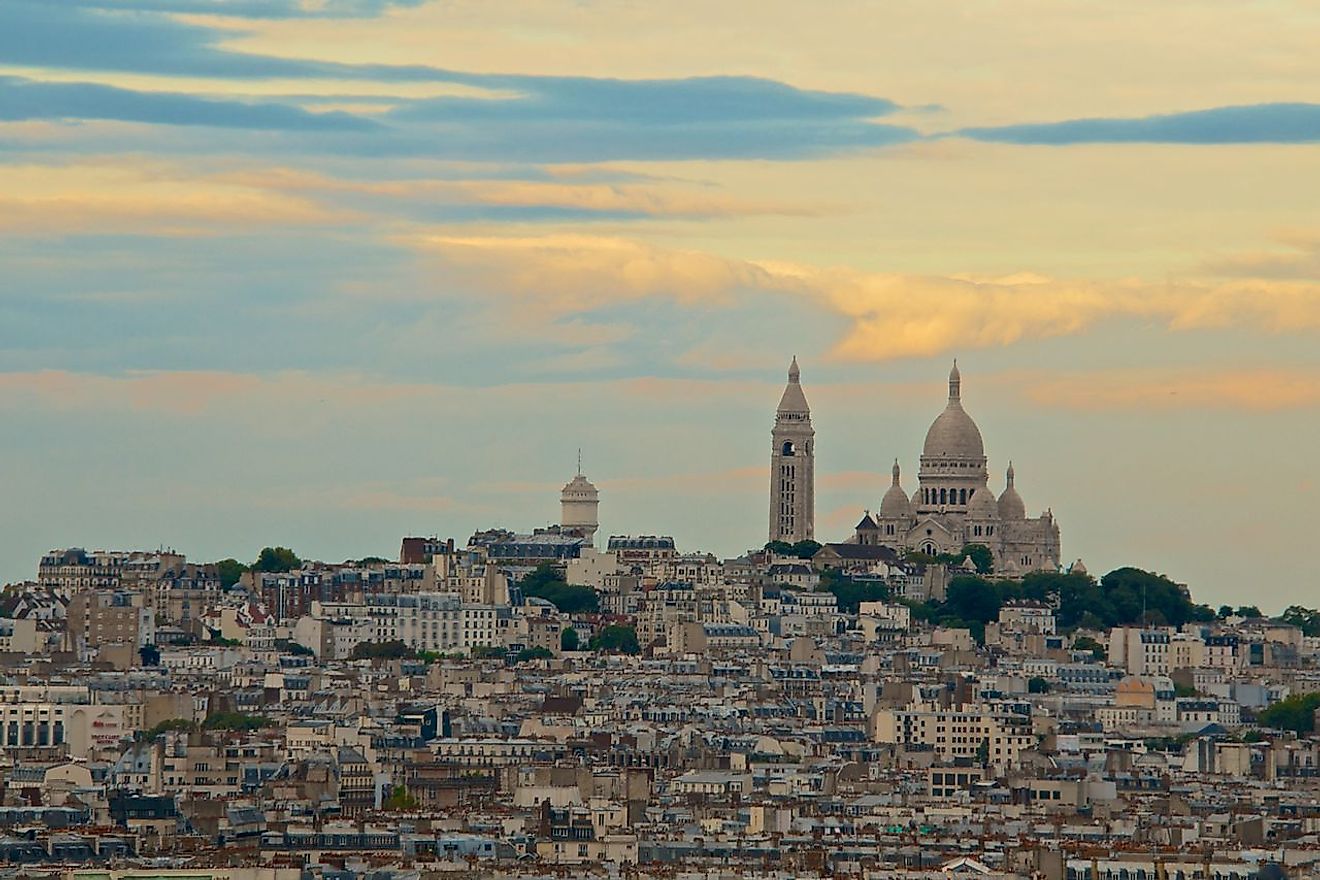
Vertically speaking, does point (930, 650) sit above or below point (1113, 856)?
above

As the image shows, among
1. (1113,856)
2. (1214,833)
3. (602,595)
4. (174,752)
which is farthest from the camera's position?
(602,595)

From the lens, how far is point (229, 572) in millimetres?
193500

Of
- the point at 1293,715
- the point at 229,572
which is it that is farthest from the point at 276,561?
the point at 1293,715

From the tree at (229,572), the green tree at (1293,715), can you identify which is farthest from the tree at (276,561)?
the green tree at (1293,715)

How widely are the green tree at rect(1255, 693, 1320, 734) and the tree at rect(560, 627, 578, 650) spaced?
36538 millimetres

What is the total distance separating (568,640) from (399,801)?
7359 centimetres

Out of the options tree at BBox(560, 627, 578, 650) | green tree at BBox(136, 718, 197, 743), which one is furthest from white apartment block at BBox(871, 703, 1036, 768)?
tree at BBox(560, 627, 578, 650)

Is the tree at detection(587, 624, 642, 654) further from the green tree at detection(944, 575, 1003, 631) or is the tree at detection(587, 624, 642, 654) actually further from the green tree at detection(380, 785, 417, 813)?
the green tree at detection(380, 785, 417, 813)

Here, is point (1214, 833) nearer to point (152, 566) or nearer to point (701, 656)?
point (701, 656)

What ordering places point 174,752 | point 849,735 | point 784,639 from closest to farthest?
point 174,752 < point 849,735 < point 784,639

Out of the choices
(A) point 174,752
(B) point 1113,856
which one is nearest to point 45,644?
(A) point 174,752

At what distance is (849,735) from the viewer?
13112cm

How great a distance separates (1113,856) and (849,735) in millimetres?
51363

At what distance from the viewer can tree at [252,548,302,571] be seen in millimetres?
195500
